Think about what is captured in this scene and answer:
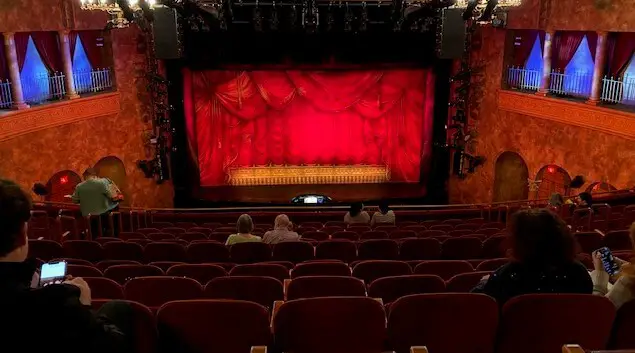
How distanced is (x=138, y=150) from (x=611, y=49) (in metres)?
11.6

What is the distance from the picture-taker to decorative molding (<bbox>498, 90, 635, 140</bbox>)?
11688mm

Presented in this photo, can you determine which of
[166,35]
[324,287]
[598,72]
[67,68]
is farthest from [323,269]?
[67,68]

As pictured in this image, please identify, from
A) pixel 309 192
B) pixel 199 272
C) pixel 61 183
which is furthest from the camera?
pixel 309 192

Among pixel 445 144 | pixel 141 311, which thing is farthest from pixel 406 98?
pixel 141 311

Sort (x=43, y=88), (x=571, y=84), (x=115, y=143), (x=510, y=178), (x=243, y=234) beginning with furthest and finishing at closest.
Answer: (x=510, y=178) < (x=115, y=143) < (x=571, y=84) < (x=43, y=88) < (x=243, y=234)

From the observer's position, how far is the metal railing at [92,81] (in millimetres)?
13781

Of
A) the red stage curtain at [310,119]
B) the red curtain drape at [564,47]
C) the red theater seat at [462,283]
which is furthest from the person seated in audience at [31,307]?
the red curtain drape at [564,47]

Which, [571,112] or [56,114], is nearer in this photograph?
[56,114]

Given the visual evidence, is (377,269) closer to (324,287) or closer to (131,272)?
(324,287)

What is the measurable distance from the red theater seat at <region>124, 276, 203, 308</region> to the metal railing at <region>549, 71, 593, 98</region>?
1204 centimetres

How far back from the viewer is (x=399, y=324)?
9.55 ft

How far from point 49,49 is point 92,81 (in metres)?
1.21

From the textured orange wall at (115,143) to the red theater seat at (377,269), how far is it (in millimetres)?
9691

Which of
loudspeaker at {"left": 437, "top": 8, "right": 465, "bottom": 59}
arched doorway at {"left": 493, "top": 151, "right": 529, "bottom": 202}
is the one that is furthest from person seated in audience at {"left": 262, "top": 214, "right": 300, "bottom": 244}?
arched doorway at {"left": 493, "top": 151, "right": 529, "bottom": 202}
